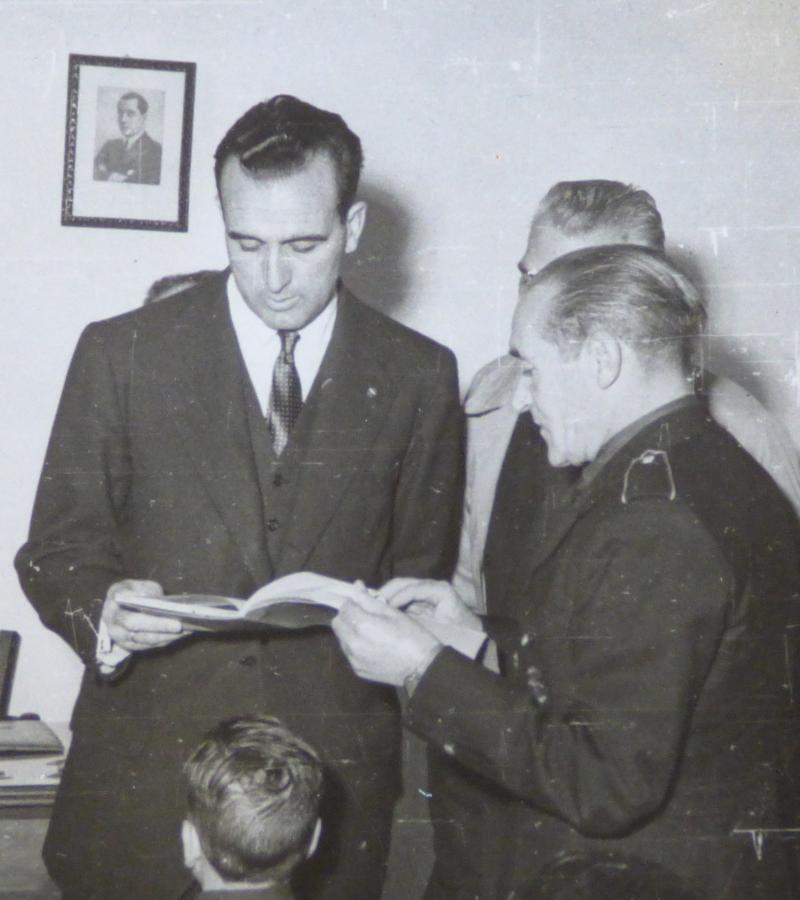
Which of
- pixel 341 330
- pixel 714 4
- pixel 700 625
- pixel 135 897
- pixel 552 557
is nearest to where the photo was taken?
pixel 700 625

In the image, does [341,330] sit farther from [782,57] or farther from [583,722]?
[782,57]

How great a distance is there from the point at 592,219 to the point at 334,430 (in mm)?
757

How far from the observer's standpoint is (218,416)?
2031 millimetres

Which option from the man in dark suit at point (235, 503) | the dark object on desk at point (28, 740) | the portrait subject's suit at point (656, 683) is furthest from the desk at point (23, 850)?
the portrait subject's suit at point (656, 683)

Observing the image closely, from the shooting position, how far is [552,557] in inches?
63.9

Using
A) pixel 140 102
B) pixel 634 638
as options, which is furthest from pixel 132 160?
pixel 634 638

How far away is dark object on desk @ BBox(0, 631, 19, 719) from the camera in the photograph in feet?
10.1

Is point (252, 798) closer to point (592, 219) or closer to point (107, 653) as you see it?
point (107, 653)

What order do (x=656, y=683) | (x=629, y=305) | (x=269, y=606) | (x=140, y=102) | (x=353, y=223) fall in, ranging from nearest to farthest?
(x=656, y=683), (x=629, y=305), (x=269, y=606), (x=353, y=223), (x=140, y=102)

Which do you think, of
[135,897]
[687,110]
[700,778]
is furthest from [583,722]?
[687,110]

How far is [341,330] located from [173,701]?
0.72m

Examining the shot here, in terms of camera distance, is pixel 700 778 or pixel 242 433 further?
pixel 242 433

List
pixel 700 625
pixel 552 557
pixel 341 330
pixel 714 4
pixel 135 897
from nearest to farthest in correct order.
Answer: pixel 700 625 < pixel 552 557 < pixel 135 897 < pixel 341 330 < pixel 714 4

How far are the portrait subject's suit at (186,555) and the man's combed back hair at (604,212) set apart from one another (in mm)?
631
